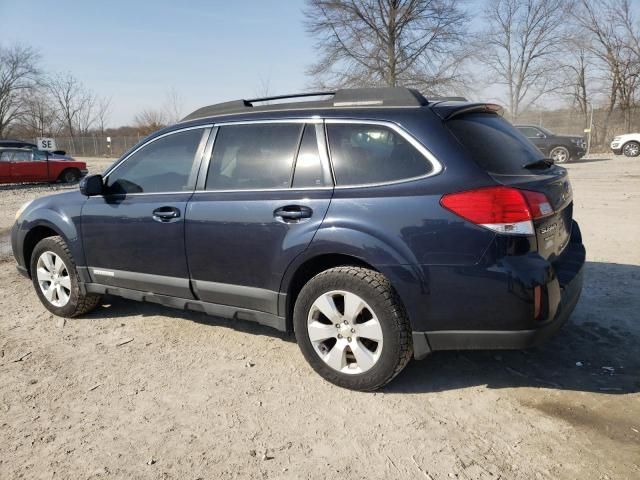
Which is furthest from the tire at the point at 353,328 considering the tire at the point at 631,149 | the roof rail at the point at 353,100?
the tire at the point at 631,149

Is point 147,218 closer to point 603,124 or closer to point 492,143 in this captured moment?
point 492,143

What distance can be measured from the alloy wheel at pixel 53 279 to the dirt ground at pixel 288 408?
262mm

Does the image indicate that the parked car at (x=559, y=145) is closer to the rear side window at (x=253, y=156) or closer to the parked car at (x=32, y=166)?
the parked car at (x=32, y=166)

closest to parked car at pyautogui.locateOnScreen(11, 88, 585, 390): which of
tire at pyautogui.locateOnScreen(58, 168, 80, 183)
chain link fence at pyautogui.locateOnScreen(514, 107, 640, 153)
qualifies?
tire at pyautogui.locateOnScreen(58, 168, 80, 183)

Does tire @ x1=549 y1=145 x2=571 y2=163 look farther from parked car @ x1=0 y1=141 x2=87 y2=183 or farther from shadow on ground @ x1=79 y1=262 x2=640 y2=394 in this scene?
parked car @ x1=0 y1=141 x2=87 y2=183

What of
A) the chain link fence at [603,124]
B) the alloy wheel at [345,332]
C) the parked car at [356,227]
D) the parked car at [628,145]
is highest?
the chain link fence at [603,124]

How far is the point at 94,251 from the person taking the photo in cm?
421

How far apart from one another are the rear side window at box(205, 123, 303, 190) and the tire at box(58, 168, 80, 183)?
1824cm

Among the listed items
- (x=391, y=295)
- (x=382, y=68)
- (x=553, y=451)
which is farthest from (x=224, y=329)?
(x=382, y=68)

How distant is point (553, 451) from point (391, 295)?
3.62ft

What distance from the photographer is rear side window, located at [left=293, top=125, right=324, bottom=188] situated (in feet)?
10.5

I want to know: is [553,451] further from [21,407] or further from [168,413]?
[21,407]

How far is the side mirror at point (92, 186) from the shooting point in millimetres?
4084

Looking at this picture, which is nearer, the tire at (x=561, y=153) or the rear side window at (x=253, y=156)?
the rear side window at (x=253, y=156)
